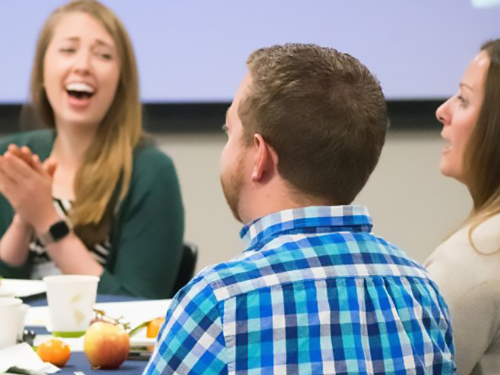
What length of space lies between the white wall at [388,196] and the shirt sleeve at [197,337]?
276 centimetres

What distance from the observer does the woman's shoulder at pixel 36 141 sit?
2941mm

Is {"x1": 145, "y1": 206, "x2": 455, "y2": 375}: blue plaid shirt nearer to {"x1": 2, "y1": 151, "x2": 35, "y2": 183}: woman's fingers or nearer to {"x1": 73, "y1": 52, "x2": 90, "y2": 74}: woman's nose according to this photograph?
{"x1": 2, "y1": 151, "x2": 35, "y2": 183}: woman's fingers

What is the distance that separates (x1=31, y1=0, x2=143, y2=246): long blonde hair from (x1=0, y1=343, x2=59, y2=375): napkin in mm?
1075

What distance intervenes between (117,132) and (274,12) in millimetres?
1215

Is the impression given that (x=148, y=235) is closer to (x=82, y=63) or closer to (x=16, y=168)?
(x=16, y=168)

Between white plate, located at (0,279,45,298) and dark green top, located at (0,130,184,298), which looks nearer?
white plate, located at (0,279,45,298)

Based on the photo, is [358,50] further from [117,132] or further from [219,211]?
[117,132]

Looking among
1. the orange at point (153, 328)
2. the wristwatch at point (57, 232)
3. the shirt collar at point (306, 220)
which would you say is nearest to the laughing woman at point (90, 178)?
the wristwatch at point (57, 232)

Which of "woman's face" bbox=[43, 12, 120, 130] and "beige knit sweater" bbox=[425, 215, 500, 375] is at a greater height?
"woman's face" bbox=[43, 12, 120, 130]

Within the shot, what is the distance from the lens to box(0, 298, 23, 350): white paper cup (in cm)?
161

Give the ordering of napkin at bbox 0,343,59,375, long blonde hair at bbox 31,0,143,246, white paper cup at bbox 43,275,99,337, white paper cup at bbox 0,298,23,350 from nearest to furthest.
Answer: napkin at bbox 0,343,59,375, white paper cup at bbox 0,298,23,350, white paper cup at bbox 43,275,99,337, long blonde hair at bbox 31,0,143,246

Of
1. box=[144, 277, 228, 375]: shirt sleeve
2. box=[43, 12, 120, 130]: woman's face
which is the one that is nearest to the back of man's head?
box=[144, 277, 228, 375]: shirt sleeve

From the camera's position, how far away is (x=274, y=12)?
148 inches

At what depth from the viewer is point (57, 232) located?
8.27 feet
